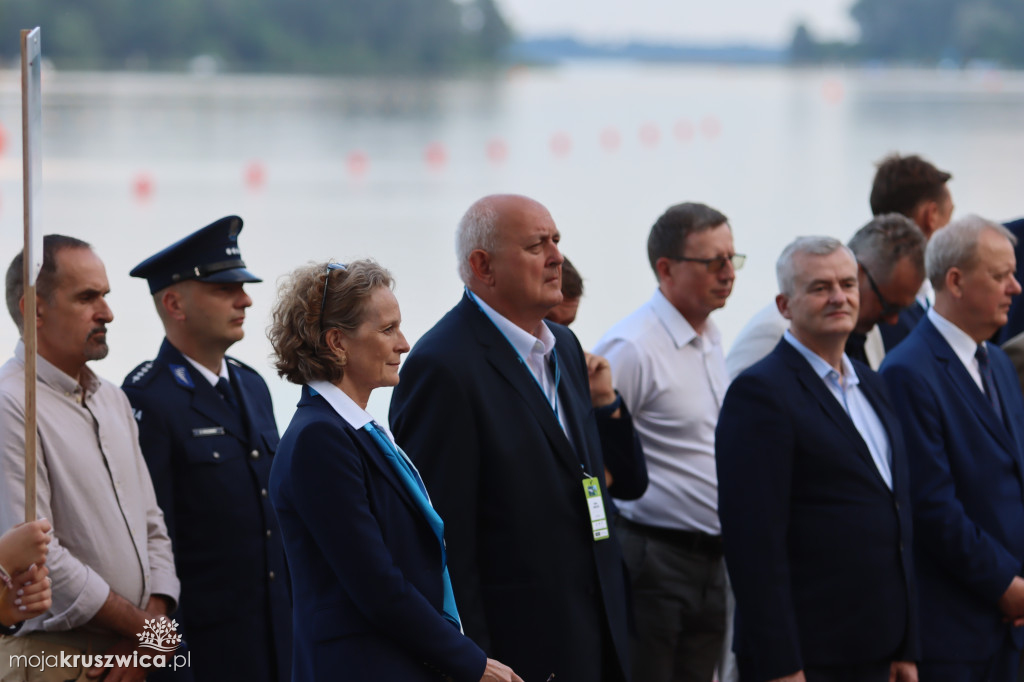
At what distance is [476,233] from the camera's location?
8.54 ft

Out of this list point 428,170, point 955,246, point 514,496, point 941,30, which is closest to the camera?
point 514,496

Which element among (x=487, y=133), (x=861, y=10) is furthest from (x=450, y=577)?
(x=861, y=10)

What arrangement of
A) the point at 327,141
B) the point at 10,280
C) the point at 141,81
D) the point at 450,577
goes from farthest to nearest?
the point at 141,81 → the point at 327,141 → the point at 10,280 → the point at 450,577

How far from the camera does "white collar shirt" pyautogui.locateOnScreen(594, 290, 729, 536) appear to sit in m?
3.27

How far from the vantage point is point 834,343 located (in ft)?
9.41

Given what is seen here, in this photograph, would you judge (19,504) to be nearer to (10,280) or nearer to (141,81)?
(10,280)

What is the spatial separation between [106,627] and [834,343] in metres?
A: 1.80

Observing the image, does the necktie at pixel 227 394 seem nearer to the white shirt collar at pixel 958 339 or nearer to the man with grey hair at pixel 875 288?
the man with grey hair at pixel 875 288

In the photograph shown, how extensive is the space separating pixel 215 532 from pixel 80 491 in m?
0.35

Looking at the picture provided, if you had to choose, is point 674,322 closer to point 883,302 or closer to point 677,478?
point 677,478

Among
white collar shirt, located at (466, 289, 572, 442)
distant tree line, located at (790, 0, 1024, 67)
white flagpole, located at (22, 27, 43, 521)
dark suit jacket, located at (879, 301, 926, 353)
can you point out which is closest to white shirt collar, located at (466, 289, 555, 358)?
white collar shirt, located at (466, 289, 572, 442)

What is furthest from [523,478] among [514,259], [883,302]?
[883,302]

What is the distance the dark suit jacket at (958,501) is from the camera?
2953 millimetres

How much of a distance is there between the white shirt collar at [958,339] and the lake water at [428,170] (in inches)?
136
